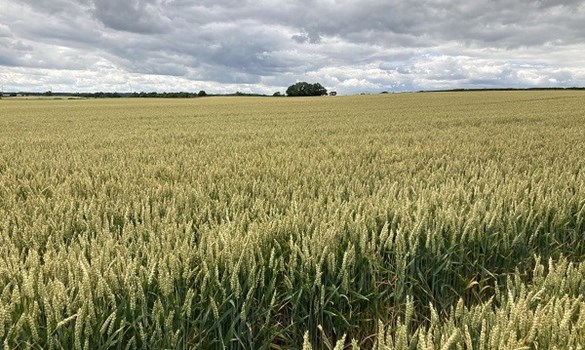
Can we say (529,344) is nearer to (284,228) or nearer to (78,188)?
(284,228)

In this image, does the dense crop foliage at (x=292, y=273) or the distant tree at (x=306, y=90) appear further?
the distant tree at (x=306, y=90)

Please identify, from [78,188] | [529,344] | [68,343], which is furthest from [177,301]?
[78,188]

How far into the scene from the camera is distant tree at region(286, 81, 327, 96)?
11306 cm

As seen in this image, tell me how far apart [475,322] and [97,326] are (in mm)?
1809

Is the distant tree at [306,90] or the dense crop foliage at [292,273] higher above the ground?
the distant tree at [306,90]

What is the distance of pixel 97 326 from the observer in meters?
1.97

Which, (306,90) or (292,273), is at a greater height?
(306,90)

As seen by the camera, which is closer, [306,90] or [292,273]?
[292,273]

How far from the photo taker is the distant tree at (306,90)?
113 meters

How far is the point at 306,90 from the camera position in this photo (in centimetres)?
11306

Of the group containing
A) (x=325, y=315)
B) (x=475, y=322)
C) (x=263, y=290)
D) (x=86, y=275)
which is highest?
(x=86, y=275)

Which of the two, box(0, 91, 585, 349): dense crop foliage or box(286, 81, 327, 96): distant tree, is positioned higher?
box(286, 81, 327, 96): distant tree

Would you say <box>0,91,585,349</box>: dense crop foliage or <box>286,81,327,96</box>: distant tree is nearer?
<box>0,91,585,349</box>: dense crop foliage

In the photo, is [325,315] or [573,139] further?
[573,139]
